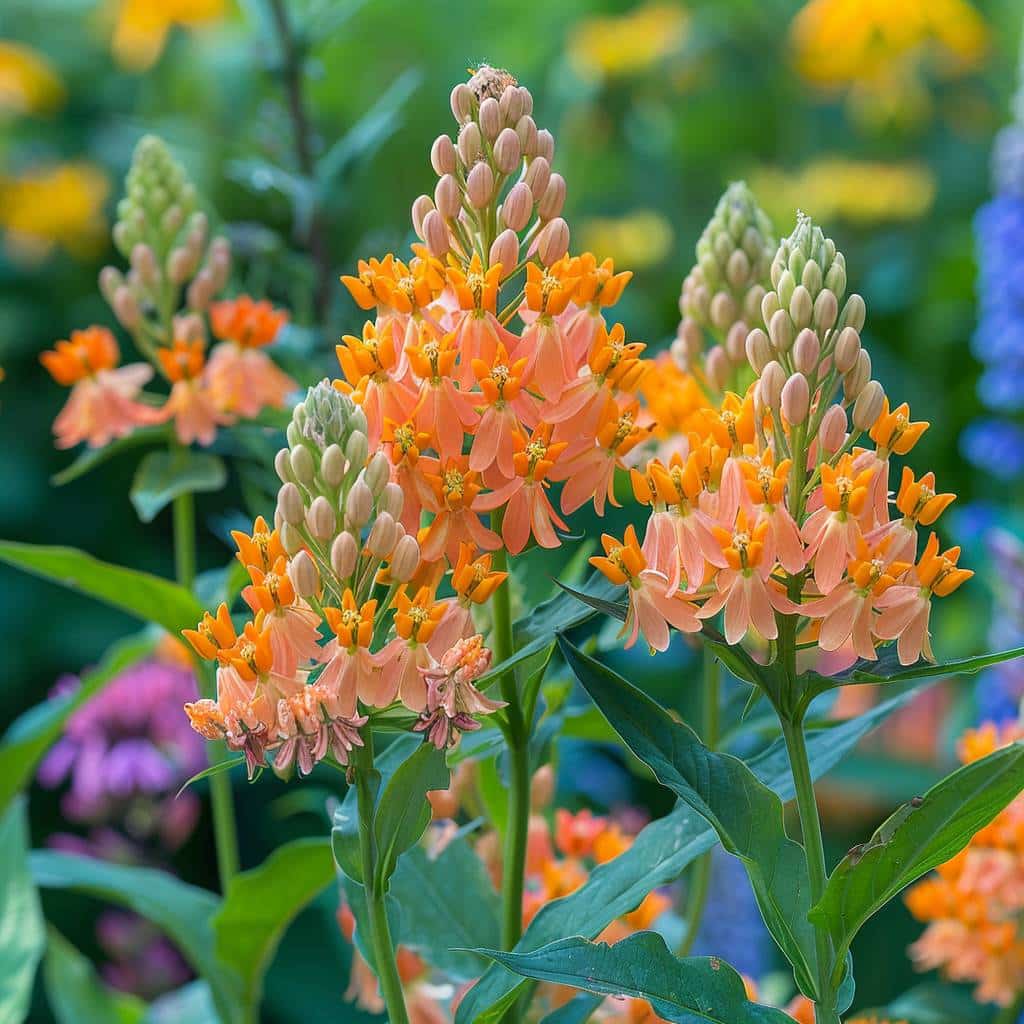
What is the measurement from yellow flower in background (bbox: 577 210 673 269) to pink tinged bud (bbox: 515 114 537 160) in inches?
67.7

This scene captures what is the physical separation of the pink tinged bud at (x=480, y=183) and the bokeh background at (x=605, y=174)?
1002 mm

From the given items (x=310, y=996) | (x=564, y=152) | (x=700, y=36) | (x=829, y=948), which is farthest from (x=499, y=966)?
(x=700, y=36)

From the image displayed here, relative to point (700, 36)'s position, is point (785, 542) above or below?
below

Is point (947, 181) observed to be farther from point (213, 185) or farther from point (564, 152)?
point (213, 185)

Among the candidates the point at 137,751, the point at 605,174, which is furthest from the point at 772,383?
the point at 605,174

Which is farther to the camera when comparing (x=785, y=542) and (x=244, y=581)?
(x=244, y=581)

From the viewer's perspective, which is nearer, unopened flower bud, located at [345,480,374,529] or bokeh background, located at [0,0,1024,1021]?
unopened flower bud, located at [345,480,374,529]

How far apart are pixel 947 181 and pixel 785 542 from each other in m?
2.36

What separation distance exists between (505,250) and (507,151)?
0.12 feet

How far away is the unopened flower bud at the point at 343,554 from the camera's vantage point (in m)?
0.46

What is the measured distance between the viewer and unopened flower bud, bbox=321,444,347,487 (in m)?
0.46

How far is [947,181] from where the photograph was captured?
2.60m

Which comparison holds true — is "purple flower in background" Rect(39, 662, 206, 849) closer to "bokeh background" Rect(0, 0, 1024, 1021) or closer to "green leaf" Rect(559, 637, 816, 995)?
"bokeh background" Rect(0, 0, 1024, 1021)

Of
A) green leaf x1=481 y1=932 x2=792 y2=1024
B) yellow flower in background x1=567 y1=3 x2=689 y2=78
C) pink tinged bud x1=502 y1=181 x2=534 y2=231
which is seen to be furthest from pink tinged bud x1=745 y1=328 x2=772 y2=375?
yellow flower in background x1=567 y1=3 x2=689 y2=78
